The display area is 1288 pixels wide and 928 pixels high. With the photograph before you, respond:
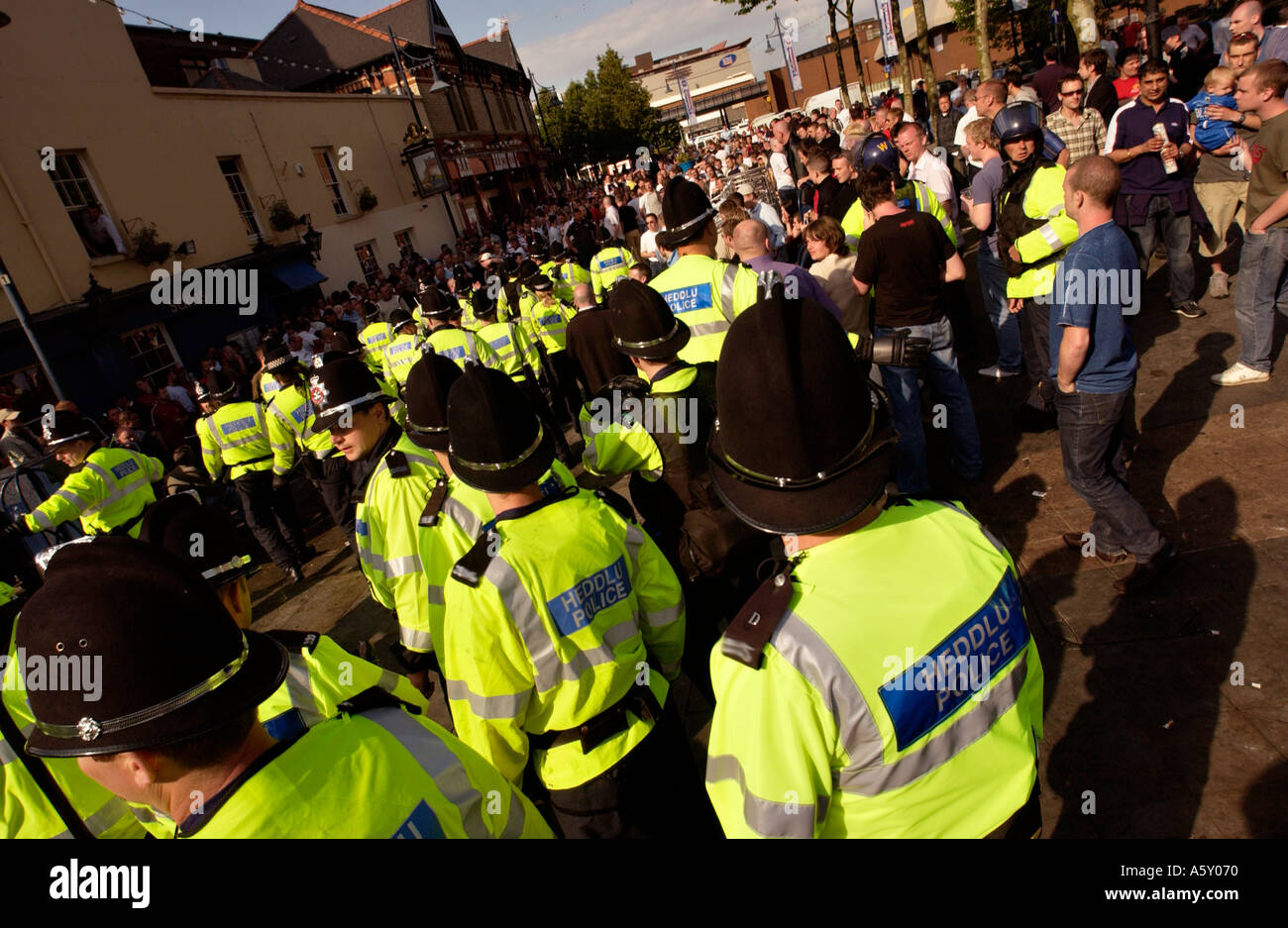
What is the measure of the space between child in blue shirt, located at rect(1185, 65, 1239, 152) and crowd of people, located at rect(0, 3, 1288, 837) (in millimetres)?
41

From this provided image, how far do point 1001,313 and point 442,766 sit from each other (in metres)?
6.38

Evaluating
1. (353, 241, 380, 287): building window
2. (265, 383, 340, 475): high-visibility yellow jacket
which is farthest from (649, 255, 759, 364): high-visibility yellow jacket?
(353, 241, 380, 287): building window

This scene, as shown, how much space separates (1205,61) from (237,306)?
19657 mm

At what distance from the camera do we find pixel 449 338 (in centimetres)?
672

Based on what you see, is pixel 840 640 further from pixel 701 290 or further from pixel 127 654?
pixel 701 290

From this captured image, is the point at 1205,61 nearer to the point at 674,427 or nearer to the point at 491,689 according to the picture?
the point at 674,427

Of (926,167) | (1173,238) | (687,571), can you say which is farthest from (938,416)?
(1173,238)

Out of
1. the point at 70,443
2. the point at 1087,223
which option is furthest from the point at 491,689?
the point at 70,443

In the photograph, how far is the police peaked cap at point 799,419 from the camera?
138 centimetres

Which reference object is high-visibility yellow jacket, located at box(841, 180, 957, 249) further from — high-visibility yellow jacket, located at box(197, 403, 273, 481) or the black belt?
high-visibility yellow jacket, located at box(197, 403, 273, 481)

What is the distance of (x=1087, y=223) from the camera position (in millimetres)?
3445

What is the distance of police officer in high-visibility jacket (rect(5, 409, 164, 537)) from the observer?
213 inches

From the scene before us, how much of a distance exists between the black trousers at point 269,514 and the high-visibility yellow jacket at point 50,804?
517cm

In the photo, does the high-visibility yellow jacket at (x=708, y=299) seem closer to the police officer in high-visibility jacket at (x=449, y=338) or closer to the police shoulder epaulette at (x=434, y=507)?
the police shoulder epaulette at (x=434, y=507)
